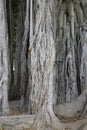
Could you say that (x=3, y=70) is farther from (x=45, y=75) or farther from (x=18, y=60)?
(x=18, y=60)

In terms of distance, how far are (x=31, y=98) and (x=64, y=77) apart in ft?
9.56

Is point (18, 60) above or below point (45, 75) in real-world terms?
above

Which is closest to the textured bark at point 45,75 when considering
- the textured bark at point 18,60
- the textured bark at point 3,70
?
the textured bark at point 3,70

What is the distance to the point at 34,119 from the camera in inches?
→ 246

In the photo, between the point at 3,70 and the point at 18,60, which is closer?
the point at 3,70

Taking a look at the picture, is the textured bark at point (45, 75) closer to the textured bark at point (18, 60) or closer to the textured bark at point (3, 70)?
the textured bark at point (3, 70)

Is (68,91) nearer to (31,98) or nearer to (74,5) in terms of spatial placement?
(74,5)

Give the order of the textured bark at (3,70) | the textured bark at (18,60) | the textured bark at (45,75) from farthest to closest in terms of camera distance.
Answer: the textured bark at (18,60)
the textured bark at (3,70)
the textured bark at (45,75)

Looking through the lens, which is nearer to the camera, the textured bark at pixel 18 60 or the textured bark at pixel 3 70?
the textured bark at pixel 3 70

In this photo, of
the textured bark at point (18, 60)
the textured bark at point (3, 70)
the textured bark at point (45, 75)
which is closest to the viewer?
the textured bark at point (45, 75)

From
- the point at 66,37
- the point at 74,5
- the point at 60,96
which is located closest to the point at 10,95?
the point at 60,96

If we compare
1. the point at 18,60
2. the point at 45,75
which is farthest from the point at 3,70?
the point at 18,60

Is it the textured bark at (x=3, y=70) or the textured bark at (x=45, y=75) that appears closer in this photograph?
the textured bark at (x=45, y=75)

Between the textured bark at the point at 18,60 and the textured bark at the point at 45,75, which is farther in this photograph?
the textured bark at the point at 18,60
